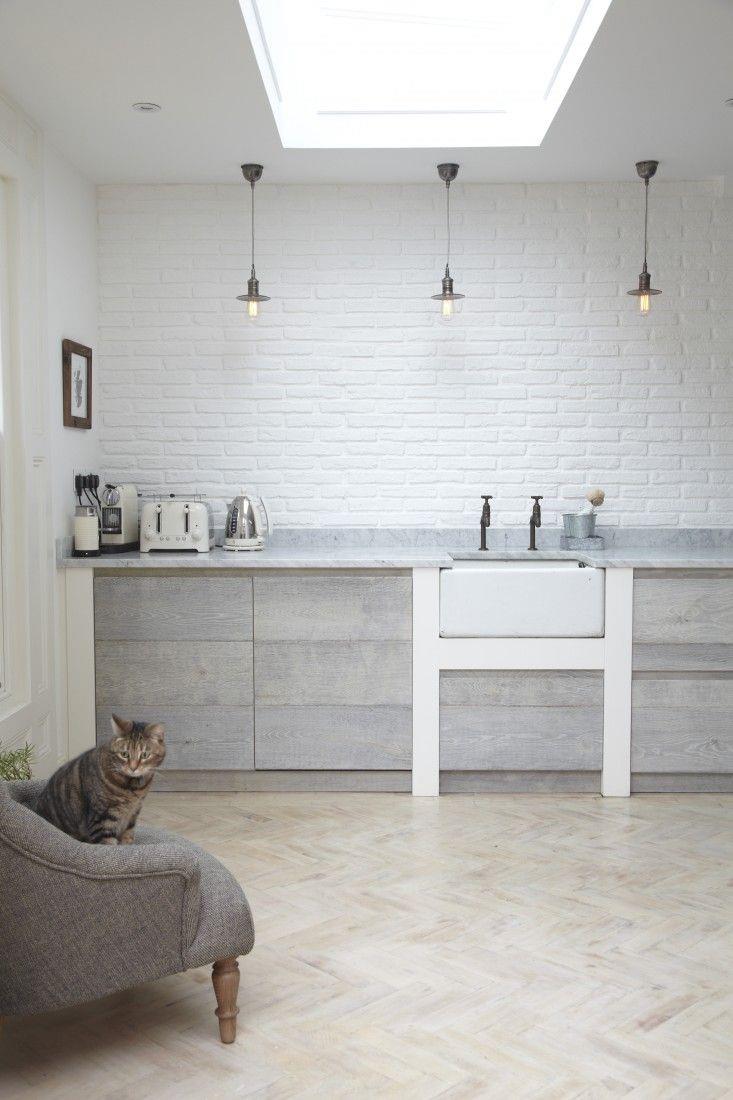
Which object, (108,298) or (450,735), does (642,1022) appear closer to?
(450,735)

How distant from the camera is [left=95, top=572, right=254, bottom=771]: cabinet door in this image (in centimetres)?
427

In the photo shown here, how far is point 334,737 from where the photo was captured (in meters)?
4.30

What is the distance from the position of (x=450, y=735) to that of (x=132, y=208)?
276cm

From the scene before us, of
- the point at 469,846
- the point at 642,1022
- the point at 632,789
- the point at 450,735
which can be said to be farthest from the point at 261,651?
the point at 642,1022

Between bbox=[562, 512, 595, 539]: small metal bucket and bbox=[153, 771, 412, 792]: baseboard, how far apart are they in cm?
136

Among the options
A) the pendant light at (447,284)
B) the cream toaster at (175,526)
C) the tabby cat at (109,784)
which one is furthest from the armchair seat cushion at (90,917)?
the pendant light at (447,284)

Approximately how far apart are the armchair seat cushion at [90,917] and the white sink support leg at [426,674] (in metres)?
1.99

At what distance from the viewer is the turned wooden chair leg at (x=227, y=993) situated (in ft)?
7.81

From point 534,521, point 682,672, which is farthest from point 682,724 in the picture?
point 534,521

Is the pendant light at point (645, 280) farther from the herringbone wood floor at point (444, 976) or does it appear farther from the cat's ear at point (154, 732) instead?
the cat's ear at point (154, 732)

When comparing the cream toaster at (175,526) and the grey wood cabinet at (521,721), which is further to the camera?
the cream toaster at (175,526)

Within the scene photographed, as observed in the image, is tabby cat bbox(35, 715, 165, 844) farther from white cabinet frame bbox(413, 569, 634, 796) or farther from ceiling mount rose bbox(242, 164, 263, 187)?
ceiling mount rose bbox(242, 164, 263, 187)

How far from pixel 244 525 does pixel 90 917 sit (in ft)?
8.55

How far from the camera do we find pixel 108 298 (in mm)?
4859
